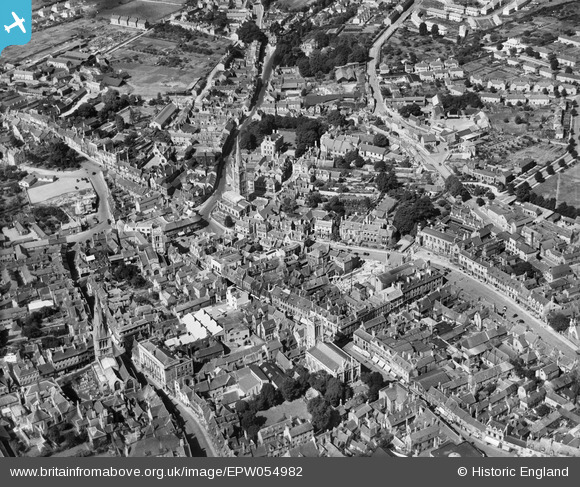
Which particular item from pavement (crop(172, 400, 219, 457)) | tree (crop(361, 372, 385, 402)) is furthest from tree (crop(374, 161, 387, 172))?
pavement (crop(172, 400, 219, 457))

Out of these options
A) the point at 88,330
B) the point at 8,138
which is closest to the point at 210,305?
the point at 88,330

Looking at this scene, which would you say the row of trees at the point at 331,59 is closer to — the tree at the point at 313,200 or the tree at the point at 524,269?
the tree at the point at 313,200

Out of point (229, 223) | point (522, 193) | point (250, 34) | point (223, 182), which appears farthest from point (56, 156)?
point (522, 193)

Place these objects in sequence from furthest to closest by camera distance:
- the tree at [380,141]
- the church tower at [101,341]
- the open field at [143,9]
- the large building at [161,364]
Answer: the open field at [143,9], the tree at [380,141], the church tower at [101,341], the large building at [161,364]

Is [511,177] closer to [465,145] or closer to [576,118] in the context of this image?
[465,145]

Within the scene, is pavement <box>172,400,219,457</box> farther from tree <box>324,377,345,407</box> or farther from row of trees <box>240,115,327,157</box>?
row of trees <box>240,115,327,157</box>

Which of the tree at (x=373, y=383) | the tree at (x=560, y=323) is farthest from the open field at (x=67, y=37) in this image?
the tree at (x=560, y=323)

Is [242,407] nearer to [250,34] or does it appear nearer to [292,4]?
[250,34]
